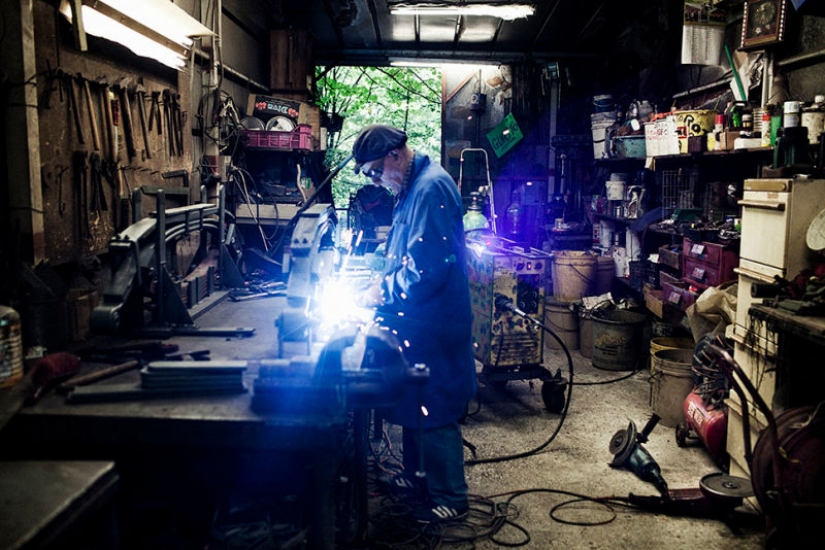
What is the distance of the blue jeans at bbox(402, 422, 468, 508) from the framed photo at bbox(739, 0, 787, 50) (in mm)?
3798

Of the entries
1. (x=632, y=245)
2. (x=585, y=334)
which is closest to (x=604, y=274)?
(x=632, y=245)

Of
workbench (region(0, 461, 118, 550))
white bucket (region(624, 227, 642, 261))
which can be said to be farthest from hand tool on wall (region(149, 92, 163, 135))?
white bucket (region(624, 227, 642, 261))

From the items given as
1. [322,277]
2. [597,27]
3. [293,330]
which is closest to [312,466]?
[293,330]

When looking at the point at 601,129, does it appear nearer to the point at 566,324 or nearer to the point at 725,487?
the point at 566,324

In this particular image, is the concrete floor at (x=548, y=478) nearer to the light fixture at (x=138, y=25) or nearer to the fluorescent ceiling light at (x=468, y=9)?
the light fixture at (x=138, y=25)

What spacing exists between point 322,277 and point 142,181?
6.50 ft

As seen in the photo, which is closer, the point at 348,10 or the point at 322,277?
the point at 322,277

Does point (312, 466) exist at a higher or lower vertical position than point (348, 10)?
lower

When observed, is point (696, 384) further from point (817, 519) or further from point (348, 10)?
point (348, 10)

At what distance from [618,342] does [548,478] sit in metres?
2.70

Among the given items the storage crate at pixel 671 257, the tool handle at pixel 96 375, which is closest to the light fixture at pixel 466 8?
the storage crate at pixel 671 257

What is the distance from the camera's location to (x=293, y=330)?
2.55 meters

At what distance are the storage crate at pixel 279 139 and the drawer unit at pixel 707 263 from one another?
13.0ft

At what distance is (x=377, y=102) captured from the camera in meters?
12.3
